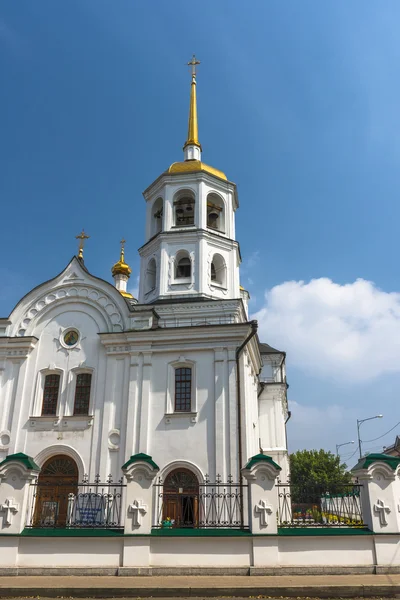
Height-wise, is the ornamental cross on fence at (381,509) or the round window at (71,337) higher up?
the round window at (71,337)

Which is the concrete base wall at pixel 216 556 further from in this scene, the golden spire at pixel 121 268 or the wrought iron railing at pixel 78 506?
the golden spire at pixel 121 268

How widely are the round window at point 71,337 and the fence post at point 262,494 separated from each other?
9930mm

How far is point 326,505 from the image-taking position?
39.2ft

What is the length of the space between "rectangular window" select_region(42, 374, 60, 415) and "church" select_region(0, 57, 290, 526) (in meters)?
0.04

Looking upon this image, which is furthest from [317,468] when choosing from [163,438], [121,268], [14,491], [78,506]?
[14,491]

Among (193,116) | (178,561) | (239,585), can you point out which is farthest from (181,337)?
(193,116)

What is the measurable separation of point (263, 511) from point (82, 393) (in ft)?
30.7

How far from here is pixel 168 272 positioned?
21.3m

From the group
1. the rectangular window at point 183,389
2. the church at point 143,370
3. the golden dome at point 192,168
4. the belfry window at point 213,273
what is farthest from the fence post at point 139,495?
the golden dome at point 192,168

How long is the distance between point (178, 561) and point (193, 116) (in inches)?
868

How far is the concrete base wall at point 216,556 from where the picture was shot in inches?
439

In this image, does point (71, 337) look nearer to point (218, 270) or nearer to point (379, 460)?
point (218, 270)

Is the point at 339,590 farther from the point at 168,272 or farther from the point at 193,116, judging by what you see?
the point at 193,116

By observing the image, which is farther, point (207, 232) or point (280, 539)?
point (207, 232)
